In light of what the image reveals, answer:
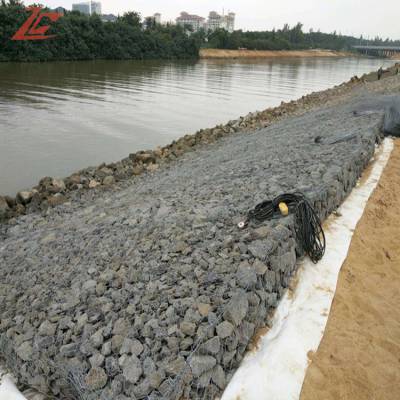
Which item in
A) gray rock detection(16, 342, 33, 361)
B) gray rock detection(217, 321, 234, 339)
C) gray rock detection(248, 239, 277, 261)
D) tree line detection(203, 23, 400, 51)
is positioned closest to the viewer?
gray rock detection(217, 321, 234, 339)

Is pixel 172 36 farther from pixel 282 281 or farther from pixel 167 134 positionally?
pixel 282 281

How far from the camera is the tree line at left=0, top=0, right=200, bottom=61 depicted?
1468 inches

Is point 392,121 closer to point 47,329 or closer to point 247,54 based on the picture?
point 47,329

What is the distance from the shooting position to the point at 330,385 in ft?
8.86

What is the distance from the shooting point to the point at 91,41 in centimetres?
4675

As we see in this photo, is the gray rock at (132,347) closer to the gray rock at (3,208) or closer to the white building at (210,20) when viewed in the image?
the gray rock at (3,208)

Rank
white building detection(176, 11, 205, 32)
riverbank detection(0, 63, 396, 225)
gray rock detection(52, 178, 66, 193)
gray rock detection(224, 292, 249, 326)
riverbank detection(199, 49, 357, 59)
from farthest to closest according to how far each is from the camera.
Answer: white building detection(176, 11, 205, 32)
riverbank detection(199, 49, 357, 59)
gray rock detection(52, 178, 66, 193)
riverbank detection(0, 63, 396, 225)
gray rock detection(224, 292, 249, 326)

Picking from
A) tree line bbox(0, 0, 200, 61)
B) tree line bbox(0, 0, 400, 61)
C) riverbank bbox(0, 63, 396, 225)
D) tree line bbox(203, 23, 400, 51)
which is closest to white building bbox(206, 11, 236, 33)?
tree line bbox(203, 23, 400, 51)

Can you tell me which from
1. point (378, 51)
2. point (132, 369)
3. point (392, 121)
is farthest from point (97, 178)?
point (378, 51)

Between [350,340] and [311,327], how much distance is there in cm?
34

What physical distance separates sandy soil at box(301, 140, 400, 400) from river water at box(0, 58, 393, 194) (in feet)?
26.2

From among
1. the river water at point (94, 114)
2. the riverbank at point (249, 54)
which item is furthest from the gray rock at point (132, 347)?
the riverbank at point (249, 54)

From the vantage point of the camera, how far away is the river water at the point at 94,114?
10.7m

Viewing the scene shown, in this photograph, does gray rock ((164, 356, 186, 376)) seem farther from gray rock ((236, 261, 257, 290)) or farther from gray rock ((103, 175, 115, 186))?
gray rock ((103, 175, 115, 186))
